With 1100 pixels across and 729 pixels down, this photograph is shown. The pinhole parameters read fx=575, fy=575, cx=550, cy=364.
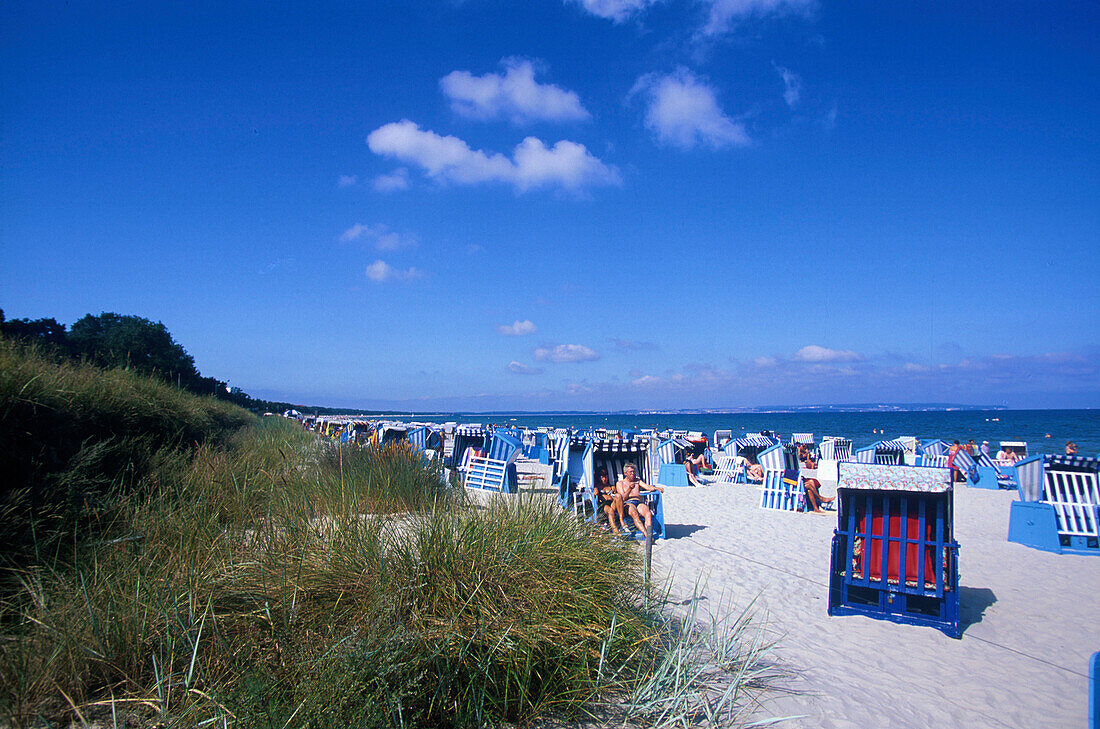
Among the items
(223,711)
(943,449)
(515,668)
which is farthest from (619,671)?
(943,449)

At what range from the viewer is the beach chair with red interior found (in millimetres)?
5020

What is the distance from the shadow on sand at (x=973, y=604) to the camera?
5.35 metres

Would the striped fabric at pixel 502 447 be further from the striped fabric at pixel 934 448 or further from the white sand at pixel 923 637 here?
the striped fabric at pixel 934 448

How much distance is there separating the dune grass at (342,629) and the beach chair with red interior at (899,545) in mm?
1909

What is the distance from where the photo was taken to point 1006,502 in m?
12.8

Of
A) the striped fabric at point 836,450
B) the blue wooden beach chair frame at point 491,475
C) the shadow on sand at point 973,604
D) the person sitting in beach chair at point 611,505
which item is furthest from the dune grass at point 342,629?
the striped fabric at point 836,450

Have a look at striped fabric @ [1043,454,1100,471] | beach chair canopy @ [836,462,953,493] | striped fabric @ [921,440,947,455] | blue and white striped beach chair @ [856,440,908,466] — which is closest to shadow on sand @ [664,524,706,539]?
beach chair canopy @ [836,462,953,493]

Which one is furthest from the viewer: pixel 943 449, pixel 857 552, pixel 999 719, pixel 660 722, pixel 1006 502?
pixel 943 449

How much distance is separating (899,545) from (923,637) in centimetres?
75

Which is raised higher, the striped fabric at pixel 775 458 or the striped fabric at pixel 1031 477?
the striped fabric at pixel 1031 477

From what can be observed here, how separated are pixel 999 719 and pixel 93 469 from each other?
22.4 ft

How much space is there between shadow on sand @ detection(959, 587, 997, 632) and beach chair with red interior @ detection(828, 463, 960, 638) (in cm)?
31

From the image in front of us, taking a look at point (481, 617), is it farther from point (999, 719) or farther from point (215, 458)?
point (215, 458)

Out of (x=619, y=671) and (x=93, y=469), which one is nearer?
(x=619, y=671)
